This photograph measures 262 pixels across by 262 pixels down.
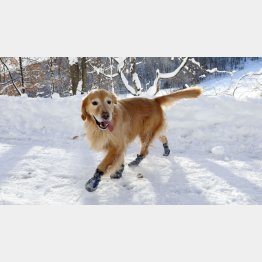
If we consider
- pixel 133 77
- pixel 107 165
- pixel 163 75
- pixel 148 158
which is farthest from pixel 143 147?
pixel 133 77

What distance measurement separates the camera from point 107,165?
441cm

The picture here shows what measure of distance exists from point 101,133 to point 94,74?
14.7 metres

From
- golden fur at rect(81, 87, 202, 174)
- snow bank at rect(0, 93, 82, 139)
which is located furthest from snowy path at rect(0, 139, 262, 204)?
snow bank at rect(0, 93, 82, 139)

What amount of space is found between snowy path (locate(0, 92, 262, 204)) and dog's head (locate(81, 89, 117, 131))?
0.80 m

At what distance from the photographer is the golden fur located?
4406 mm

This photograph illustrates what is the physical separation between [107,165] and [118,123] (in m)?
0.59

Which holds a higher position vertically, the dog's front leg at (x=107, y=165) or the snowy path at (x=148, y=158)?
the dog's front leg at (x=107, y=165)

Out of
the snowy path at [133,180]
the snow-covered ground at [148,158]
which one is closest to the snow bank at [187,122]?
the snow-covered ground at [148,158]

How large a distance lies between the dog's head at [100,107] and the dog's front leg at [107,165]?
0.32 m

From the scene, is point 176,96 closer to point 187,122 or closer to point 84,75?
point 187,122

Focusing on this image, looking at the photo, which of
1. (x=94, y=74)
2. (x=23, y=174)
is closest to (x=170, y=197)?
(x=23, y=174)

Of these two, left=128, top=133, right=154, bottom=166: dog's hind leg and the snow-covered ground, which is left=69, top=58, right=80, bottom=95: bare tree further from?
left=128, top=133, right=154, bottom=166: dog's hind leg

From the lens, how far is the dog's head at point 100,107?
427 cm

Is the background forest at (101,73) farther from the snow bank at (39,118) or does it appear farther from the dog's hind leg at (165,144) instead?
the dog's hind leg at (165,144)
